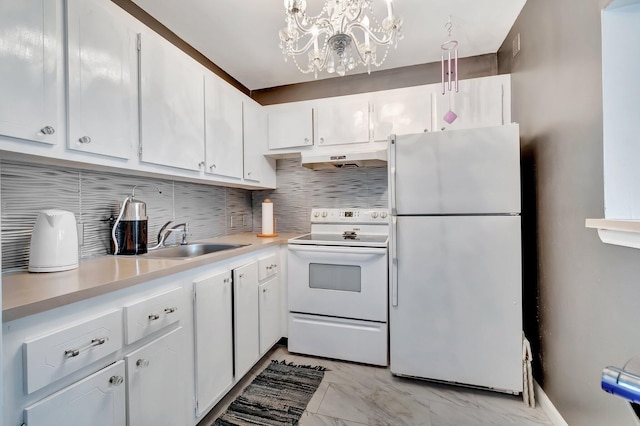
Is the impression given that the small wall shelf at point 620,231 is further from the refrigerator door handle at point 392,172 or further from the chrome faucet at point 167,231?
the chrome faucet at point 167,231

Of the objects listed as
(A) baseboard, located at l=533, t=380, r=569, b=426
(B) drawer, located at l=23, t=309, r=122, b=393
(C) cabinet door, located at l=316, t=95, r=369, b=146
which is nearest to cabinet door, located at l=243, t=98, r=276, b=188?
(C) cabinet door, located at l=316, t=95, r=369, b=146

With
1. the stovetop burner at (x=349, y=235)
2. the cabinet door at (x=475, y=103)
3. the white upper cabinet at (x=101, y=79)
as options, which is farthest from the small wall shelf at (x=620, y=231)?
the white upper cabinet at (x=101, y=79)

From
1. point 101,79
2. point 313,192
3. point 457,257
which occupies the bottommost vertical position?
point 457,257

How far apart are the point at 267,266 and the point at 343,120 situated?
136cm

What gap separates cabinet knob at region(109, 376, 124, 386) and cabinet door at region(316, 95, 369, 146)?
6.66 feet

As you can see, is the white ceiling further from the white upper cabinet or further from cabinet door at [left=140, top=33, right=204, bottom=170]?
the white upper cabinet

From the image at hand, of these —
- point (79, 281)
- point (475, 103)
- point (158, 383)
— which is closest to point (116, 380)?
point (158, 383)

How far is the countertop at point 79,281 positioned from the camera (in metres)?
0.82

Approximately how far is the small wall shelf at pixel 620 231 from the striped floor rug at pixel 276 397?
5.33 feet

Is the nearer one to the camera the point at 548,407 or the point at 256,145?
the point at 548,407

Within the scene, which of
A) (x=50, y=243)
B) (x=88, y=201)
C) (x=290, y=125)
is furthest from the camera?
(x=290, y=125)

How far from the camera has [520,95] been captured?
1.90 meters

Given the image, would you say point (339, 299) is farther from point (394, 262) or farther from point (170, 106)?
point (170, 106)

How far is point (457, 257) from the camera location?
1774mm
